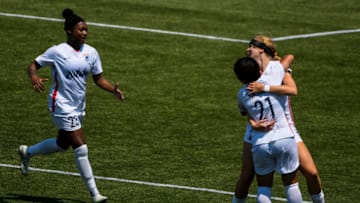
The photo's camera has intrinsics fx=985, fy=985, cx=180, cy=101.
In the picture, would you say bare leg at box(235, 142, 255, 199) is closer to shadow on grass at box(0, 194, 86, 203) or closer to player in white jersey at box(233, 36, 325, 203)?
player in white jersey at box(233, 36, 325, 203)

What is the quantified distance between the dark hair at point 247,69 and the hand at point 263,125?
1.64 ft

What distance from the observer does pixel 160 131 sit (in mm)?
17594

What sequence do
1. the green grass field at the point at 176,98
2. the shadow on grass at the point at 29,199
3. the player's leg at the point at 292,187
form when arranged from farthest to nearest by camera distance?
the green grass field at the point at 176,98
the shadow on grass at the point at 29,199
the player's leg at the point at 292,187

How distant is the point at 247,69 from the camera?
36.2 ft

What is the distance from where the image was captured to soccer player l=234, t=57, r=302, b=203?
11188 mm

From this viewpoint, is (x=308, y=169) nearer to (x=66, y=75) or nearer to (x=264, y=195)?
(x=264, y=195)

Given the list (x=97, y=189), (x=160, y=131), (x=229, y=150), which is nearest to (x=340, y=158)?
(x=229, y=150)

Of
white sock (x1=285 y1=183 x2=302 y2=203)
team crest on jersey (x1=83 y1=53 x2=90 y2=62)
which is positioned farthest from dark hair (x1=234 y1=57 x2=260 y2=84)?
team crest on jersey (x1=83 y1=53 x2=90 y2=62)

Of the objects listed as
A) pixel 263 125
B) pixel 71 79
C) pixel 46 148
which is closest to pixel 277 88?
pixel 263 125

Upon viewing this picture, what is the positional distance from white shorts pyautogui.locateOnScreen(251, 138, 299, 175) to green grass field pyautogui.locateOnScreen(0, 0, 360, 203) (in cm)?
262

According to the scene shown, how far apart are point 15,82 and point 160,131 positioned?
382 cm

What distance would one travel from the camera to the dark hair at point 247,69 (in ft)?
36.1

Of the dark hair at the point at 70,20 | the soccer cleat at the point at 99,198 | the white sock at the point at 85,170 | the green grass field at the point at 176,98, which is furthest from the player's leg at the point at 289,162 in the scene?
the dark hair at the point at 70,20

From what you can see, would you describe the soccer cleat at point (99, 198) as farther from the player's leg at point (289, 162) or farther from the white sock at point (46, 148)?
the player's leg at point (289, 162)
